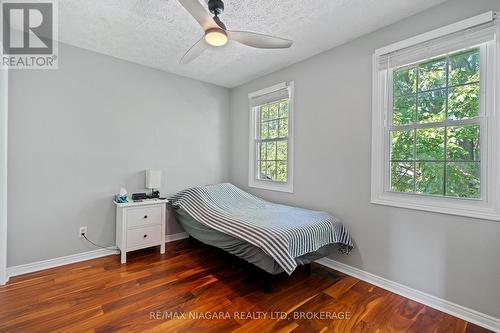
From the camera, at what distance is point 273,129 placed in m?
3.48

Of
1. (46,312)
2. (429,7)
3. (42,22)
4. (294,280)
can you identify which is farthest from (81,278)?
(429,7)

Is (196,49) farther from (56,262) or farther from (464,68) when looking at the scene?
(56,262)

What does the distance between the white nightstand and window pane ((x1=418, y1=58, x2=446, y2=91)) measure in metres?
3.05

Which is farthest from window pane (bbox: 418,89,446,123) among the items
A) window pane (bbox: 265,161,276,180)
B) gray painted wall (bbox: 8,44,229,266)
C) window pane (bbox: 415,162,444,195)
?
gray painted wall (bbox: 8,44,229,266)

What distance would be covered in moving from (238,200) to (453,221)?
7.41ft

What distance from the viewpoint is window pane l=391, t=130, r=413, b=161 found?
2.15 meters

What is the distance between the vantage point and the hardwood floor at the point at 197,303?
167cm

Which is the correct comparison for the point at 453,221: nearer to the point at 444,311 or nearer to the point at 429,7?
the point at 444,311

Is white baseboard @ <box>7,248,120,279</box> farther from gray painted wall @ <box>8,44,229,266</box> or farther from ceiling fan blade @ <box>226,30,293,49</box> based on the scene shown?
ceiling fan blade @ <box>226,30,293,49</box>

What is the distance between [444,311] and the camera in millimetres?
1849

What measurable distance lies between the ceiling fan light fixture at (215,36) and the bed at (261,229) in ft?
5.15

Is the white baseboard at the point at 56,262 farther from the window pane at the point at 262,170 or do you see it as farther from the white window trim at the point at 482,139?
the white window trim at the point at 482,139

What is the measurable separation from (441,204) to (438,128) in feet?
2.12

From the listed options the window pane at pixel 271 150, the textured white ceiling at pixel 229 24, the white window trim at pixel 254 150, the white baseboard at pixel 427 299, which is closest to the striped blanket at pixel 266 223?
the white baseboard at pixel 427 299
